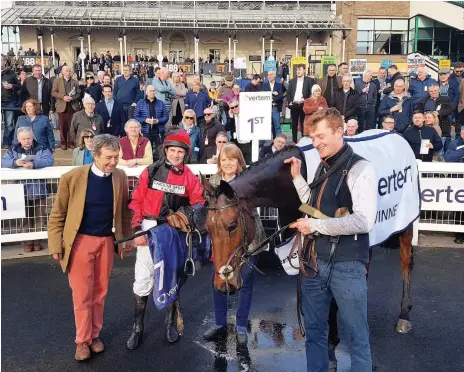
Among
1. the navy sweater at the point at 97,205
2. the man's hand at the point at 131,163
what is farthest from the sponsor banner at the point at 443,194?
the navy sweater at the point at 97,205

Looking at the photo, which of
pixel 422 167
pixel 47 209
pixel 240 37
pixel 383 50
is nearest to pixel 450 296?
pixel 422 167

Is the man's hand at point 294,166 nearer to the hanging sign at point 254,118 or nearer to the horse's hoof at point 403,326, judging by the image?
the horse's hoof at point 403,326

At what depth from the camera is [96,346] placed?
14.7ft

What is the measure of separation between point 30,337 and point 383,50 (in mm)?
33715

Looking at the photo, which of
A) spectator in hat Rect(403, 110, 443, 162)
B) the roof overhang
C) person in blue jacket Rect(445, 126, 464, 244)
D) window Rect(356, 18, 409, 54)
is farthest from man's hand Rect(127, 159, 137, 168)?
window Rect(356, 18, 409, 54)

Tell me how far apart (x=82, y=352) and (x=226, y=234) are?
194cm

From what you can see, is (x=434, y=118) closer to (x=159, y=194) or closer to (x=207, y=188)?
(x=159, y=194)

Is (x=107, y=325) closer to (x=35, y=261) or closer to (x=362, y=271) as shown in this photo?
(x=35, y=261)

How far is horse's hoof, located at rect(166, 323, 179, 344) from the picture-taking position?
4652 millimetres

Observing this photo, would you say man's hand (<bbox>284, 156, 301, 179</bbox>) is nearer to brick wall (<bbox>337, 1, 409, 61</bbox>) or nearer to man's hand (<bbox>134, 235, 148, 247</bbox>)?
man's hand (<bbox>134, 235, 148, 247</bbox>)

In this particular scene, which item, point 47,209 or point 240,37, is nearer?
point 47,209

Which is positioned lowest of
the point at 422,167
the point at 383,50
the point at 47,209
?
the point at 47,209

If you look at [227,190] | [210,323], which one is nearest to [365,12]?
[210,323]

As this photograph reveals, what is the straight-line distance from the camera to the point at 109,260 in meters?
4.49
